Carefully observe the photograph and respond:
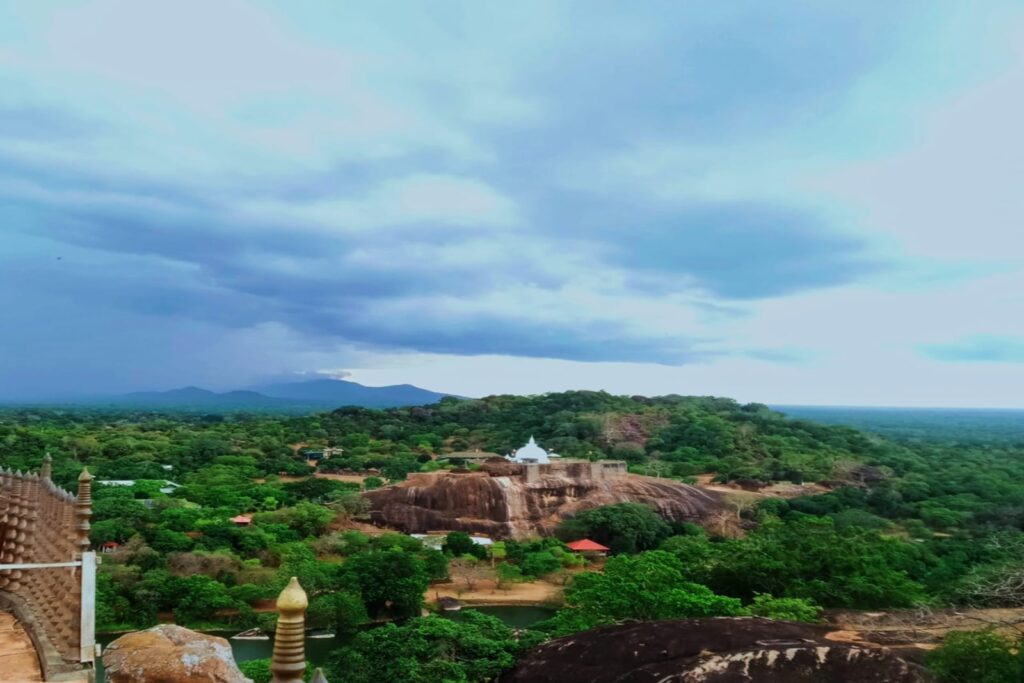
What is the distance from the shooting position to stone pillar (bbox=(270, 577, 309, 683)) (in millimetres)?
3328

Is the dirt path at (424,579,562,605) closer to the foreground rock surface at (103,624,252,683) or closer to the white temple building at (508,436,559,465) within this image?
the white temple building at (508,436,559,465)

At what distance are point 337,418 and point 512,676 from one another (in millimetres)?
77817

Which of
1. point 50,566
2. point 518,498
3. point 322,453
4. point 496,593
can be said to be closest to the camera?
point 50,566

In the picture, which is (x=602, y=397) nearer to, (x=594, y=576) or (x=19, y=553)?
(x=594, y=576)

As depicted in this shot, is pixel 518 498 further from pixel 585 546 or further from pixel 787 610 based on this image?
pixel 787 610

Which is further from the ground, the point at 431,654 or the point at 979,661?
the point at 979,661

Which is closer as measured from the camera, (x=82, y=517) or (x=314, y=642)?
(x=82, y=517)

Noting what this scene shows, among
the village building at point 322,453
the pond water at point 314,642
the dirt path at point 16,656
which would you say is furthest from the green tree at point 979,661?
the village building at point 322,453

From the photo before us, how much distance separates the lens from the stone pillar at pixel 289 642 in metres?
3.33

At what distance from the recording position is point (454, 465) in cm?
5650

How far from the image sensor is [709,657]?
11633mm

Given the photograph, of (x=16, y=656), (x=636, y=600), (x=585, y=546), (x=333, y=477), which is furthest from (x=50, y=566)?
(x=333, y=477)

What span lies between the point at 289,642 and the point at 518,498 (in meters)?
38.1

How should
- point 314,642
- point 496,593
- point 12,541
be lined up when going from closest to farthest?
point 12,541
point 314,642
point 496,593
